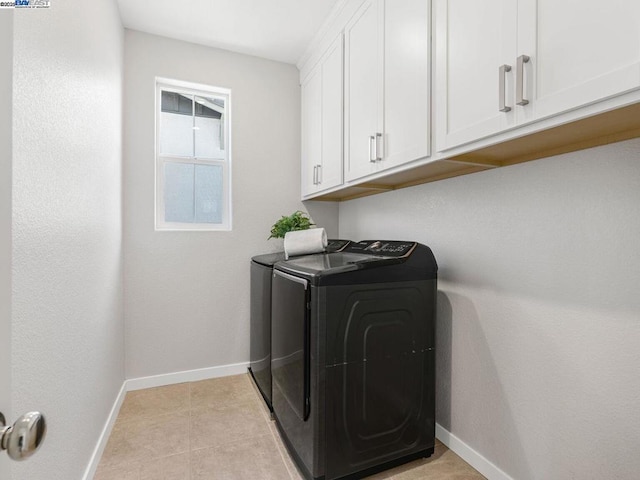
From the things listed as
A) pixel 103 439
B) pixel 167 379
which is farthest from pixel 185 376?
pixel 103 439

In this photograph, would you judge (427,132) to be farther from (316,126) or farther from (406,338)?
(316,126)

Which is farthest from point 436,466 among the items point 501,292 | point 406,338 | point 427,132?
point 427,132

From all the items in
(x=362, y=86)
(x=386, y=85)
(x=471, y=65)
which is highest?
(x=362, y=86)

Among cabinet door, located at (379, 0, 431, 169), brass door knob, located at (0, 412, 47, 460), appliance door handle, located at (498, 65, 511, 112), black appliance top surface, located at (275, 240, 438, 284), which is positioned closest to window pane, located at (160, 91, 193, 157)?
black appliance top surface, located at (275, 240, 438, 284)

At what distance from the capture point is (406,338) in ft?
5.32

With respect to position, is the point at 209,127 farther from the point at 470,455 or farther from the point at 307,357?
the point at 470,455

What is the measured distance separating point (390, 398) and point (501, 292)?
2.32 feet

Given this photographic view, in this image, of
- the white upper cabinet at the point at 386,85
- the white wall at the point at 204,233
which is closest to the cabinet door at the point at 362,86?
the white upper cabinet at the point at 386,85

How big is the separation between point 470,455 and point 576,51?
1757mm

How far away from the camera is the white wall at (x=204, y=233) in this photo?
252 cm

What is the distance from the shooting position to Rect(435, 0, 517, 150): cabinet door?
1.09m

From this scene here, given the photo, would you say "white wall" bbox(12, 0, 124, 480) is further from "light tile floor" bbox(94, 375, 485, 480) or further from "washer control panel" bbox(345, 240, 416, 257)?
"washer control panel" bbox(345, 240, 416, 257)

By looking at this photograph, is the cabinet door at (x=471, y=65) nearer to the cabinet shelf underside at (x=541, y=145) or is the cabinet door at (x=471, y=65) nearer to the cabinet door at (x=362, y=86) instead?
the cabinet shelf underside at (x=541, y=145)

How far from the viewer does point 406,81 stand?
1.55 metres
